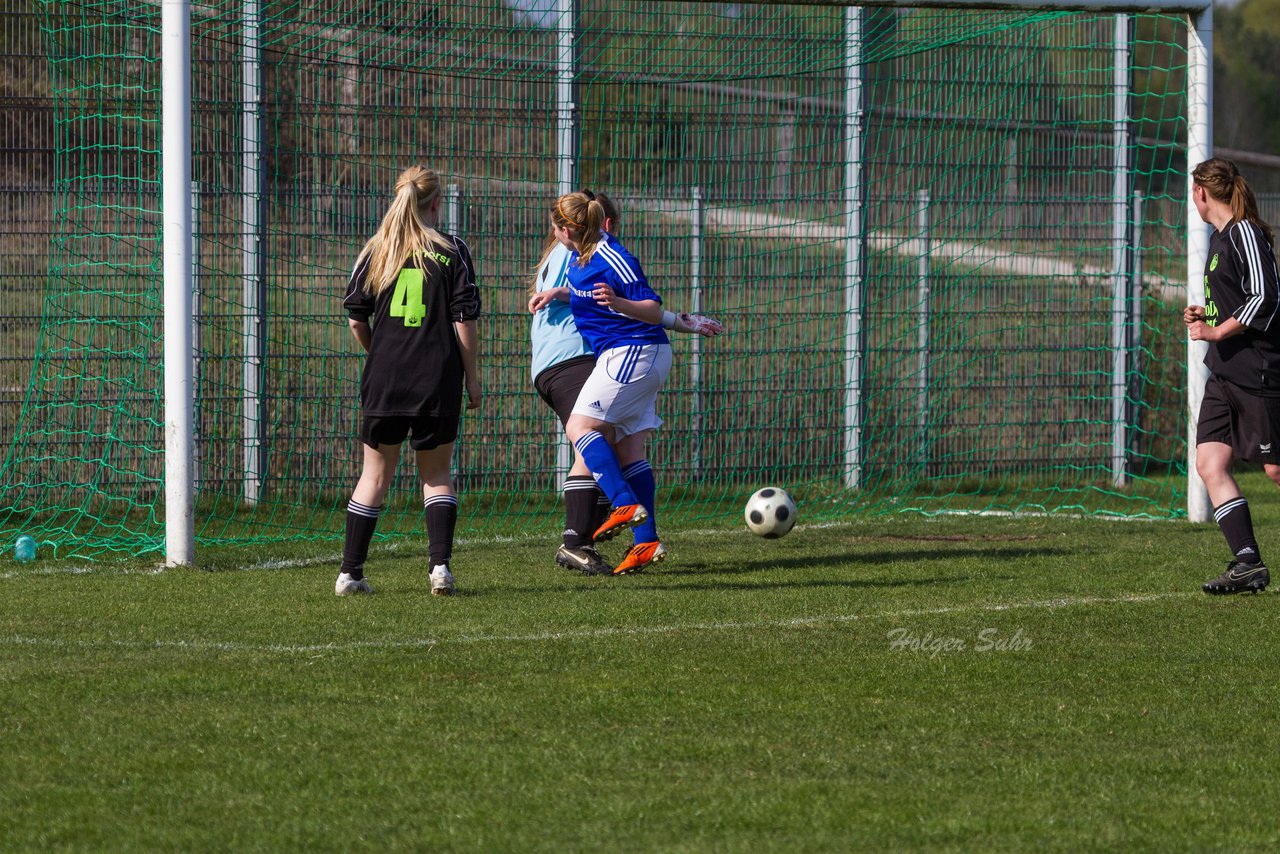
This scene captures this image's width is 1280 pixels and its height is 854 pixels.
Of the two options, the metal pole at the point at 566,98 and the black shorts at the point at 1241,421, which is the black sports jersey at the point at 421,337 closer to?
the black shorts at the point at 1241,421

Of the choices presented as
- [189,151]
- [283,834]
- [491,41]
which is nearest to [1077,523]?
[491,41]

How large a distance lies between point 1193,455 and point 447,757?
24.2ft

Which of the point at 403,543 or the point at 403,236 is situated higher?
the point at 403,236

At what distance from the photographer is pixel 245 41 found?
1056cm

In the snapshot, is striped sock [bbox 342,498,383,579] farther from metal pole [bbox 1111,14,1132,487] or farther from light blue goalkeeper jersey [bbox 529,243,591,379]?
metal pole [bbox 1111,14,1132,487]

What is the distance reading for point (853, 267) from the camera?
12312mm

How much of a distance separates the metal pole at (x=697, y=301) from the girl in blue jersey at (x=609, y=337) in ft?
12.7

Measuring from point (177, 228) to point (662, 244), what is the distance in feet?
15.2

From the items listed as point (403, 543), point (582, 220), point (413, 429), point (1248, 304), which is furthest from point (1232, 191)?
point (403, 543)

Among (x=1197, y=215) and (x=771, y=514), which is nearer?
(x=771, y=514)

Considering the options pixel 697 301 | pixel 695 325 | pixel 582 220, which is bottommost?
pixel 695 325

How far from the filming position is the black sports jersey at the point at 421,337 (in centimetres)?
711

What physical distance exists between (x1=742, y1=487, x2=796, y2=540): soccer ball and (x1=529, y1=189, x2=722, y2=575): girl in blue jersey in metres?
0.80

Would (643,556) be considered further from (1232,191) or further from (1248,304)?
(1232,191)
